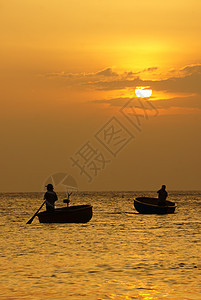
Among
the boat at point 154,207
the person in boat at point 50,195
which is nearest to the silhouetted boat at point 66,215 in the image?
the person in boat at point 50,195

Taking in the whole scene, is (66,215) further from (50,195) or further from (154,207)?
(154,207)

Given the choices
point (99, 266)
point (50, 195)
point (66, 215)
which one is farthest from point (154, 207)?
point (99, 266)

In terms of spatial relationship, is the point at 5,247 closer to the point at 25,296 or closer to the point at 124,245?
the point at 124,245

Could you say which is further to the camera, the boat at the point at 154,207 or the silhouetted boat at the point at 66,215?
the boat at the point at 154,207

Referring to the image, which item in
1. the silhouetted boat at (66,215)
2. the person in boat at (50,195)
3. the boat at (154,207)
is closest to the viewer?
the person in boat at (50,195)

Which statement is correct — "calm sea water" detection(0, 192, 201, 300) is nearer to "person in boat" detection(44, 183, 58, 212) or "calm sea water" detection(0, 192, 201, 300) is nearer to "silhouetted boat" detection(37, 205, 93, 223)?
"person in boat" detection(44, 183, 58, 212)

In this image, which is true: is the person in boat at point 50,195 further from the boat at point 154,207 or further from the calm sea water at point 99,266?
the boat at point 154,207

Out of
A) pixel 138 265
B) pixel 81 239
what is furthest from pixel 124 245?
pixel 138 265

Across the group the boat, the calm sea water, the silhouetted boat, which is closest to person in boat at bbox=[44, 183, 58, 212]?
the silhouetted boat

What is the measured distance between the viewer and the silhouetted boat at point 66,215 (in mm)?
36281

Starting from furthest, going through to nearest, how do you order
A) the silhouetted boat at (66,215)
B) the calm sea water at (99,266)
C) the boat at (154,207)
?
the boat at (154,207)
the silhouetted boat at (66,215)
the calm sea water at (99,266)

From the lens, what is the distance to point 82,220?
129 feet

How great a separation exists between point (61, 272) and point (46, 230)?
18075 mm

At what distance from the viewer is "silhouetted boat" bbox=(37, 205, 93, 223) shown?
36281 millimetres
